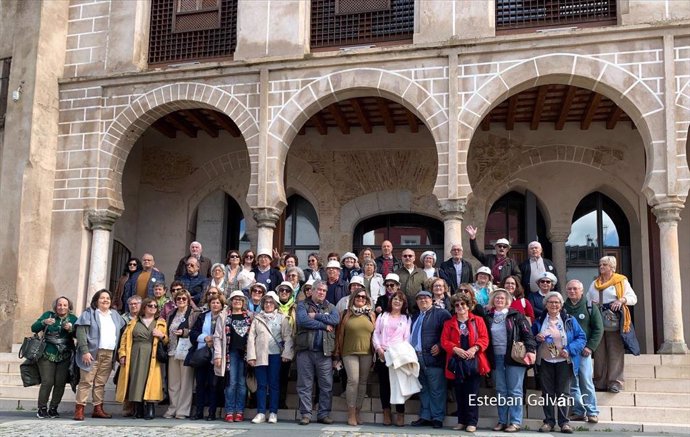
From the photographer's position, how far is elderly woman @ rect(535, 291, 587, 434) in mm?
7945

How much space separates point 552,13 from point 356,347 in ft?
21.4

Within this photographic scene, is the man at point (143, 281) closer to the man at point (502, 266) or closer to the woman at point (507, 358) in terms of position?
the man at point (502, 266)

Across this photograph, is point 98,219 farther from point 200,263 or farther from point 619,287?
point 619,287

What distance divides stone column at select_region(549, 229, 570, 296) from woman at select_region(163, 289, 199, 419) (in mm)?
8000

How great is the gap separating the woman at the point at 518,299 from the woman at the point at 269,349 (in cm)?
261

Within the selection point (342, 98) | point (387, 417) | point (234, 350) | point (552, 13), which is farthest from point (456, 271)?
point (552, 13)

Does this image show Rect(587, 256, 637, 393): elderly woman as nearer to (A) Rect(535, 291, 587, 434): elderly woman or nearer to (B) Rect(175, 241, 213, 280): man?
(A) Rect(535, 291, 587, 434): elderly woman

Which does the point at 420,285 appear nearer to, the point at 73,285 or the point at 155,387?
the point at 155,387

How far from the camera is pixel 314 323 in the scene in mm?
8422

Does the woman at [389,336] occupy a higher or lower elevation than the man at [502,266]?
lower

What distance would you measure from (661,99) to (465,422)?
5.74 metres

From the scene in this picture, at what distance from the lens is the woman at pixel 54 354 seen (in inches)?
354

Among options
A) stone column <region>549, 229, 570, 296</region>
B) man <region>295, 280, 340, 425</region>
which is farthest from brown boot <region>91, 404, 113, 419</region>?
stone column <region>549, 229, 570, 296</region>

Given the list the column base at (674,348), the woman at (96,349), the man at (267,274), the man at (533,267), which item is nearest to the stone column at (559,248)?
the column base at (674,348)
